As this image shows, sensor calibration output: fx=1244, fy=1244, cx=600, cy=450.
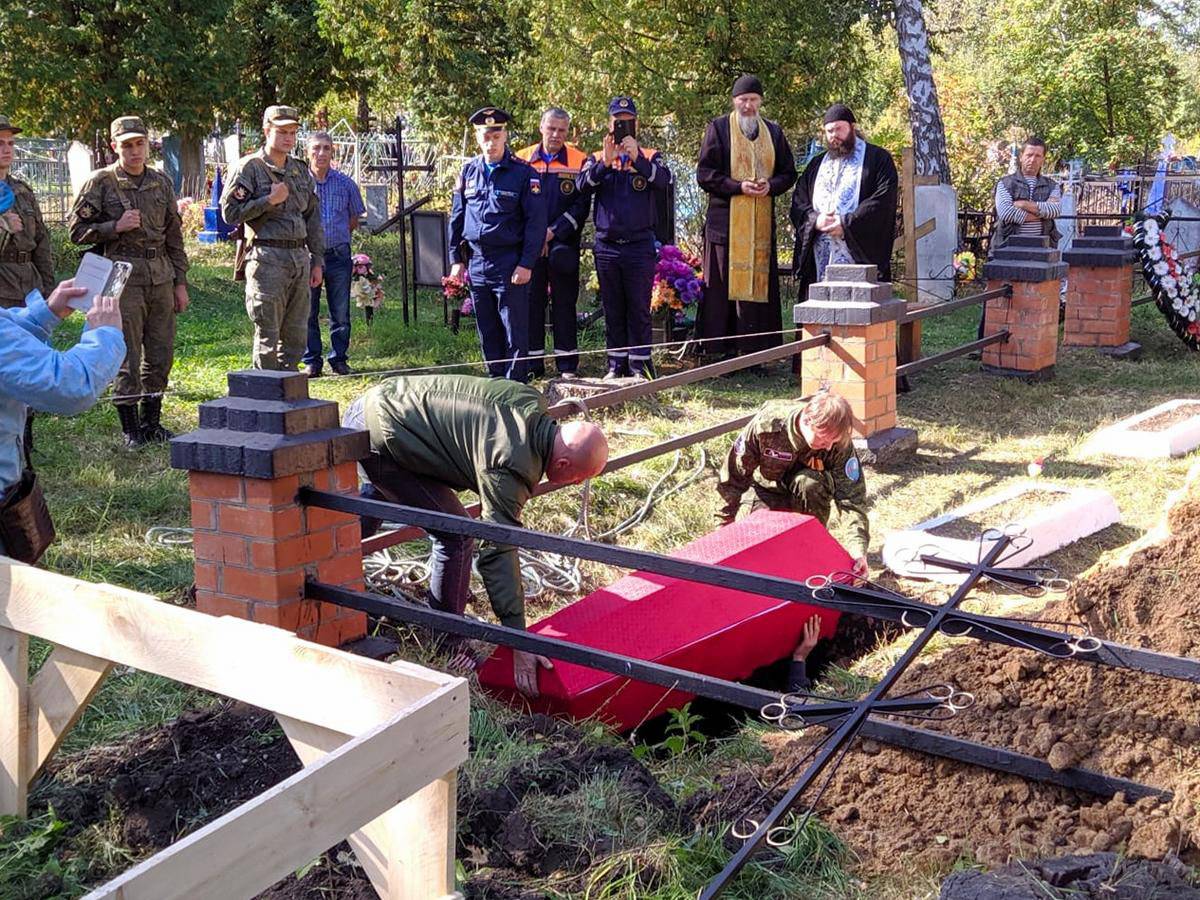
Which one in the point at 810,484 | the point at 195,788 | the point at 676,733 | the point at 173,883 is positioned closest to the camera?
the point at 173,883

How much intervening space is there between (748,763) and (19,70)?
1736 centimetres

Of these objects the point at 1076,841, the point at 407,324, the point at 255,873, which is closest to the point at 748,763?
the point at 1076,841

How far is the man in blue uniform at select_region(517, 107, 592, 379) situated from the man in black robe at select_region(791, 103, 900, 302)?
5.64 feet

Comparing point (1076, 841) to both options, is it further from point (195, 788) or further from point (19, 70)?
point (19, 70)

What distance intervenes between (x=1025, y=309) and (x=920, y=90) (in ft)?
22.9

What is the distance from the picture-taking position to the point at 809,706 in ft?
9.29

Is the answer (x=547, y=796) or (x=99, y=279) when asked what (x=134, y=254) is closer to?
(x=99, y=279)

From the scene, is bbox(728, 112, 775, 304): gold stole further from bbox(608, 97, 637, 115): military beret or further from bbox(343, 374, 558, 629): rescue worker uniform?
bbox(343, 374, 558, 629): rescue worker uniform

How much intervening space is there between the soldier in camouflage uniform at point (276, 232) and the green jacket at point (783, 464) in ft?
11.9

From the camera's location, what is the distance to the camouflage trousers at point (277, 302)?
7891 mm

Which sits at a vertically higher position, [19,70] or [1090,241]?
[19,70]

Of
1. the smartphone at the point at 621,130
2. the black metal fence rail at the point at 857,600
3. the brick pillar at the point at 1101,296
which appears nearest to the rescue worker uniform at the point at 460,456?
the black metal fence rail at the point at 857,600

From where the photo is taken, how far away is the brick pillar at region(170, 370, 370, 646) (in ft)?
11.8

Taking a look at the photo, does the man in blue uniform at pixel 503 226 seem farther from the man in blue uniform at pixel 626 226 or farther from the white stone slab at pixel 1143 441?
the white stone slab at pixel 1143 441
